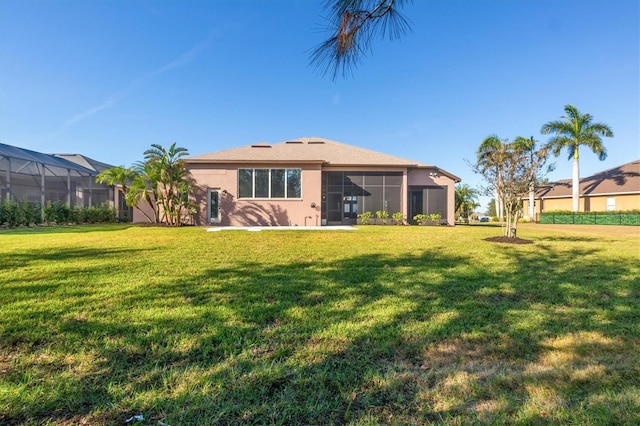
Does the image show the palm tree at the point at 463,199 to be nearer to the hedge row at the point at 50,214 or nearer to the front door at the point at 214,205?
the front door at the point at 214,205

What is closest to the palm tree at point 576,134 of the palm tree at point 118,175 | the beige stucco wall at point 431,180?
the beige stucco wall at point 431,180

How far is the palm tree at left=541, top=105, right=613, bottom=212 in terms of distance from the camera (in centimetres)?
2759

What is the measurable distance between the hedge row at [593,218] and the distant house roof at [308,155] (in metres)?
15.9

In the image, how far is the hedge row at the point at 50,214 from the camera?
16.0 meters

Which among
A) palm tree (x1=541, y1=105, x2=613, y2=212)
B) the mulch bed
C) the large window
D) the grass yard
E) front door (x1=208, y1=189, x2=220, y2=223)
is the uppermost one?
palm tree (x1=541, y1=105, x2=613, y2=212)

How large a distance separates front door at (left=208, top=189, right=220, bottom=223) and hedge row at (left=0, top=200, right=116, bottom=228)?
9.57 metres

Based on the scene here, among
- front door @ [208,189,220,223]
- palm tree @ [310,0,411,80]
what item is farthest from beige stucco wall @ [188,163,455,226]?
palm tree @ [310,0,411,80]

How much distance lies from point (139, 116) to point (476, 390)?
73.0 feet

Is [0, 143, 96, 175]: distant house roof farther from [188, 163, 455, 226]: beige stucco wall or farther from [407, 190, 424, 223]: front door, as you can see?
[407, 190, 424, 223]: front door

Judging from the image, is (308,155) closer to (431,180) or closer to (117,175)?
(431,180)

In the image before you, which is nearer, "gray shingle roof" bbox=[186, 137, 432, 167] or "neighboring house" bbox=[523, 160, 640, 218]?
"gray shingle roof" bbox=[186, 137, 432, 167]

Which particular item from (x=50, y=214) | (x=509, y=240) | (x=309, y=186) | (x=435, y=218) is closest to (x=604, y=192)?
(x=435, y=218)

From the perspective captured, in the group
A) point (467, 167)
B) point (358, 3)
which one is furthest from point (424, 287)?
point (467, 167)

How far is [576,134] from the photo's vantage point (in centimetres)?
2839
